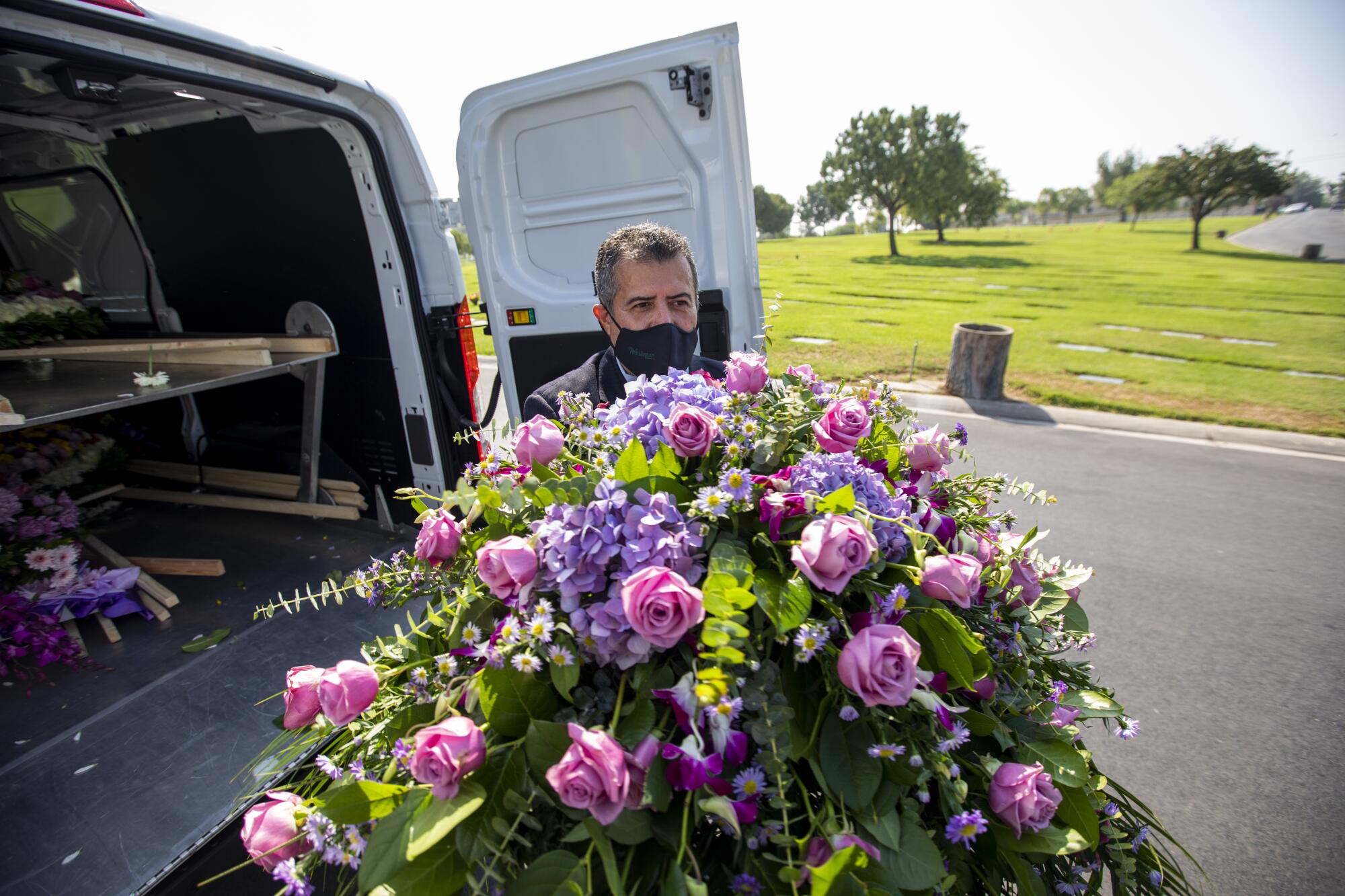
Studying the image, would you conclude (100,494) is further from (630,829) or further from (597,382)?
(630,829)

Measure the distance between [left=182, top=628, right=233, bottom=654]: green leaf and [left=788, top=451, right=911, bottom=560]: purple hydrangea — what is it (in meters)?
2.74

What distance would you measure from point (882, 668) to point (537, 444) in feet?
2.11

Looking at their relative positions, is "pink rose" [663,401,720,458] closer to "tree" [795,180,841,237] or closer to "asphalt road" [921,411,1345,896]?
"asphalt road" [921,411,1345,896]

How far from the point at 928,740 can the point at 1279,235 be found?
191ft

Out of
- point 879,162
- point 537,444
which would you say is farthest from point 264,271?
point 879,162

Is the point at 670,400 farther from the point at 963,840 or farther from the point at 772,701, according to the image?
the point at 963,840

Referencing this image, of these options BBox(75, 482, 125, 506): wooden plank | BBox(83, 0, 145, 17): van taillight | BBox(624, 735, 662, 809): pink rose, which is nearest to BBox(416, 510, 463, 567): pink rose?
BBox(624, 735, 662, 809): pink rose

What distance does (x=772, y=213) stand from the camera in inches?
2606

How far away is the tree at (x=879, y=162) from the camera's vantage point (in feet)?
115

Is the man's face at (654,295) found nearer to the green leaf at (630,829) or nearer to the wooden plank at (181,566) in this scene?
the green leaf at (630,829)

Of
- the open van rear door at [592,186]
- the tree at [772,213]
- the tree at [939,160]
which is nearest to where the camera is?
the open van rear door at [592,186]

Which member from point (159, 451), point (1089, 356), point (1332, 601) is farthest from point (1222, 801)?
point (1089, 356)

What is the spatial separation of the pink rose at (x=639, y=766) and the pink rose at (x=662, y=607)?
13cm

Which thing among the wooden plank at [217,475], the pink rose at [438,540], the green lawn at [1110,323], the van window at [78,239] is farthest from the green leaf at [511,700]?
the van window at [78,239]
